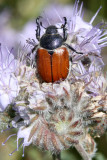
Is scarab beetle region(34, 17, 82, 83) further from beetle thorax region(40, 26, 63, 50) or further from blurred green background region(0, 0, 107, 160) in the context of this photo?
blurred green background region(0, 0, 107, 160)

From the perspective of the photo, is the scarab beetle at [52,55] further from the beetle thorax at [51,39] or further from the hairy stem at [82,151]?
the hairy stem at [82,151]

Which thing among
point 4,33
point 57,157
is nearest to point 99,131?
point 57,157

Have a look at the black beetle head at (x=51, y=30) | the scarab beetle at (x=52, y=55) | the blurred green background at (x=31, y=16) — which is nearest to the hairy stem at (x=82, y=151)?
the blurred green background at (x=31, y=16)

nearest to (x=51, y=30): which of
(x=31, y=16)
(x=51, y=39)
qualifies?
(x=51, y=39)

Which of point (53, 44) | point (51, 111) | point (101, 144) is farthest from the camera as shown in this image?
point (101, 144)

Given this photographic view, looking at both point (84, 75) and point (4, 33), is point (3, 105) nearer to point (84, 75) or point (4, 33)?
point (84, 75)

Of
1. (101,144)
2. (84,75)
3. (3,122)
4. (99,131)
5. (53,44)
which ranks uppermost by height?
(53,44)

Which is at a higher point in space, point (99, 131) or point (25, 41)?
point (25, 41)

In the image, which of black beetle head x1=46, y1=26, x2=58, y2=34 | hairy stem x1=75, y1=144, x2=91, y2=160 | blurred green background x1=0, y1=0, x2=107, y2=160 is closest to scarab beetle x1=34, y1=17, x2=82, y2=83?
black beetle head x1=46, y1=26, x2=58, y2=34
